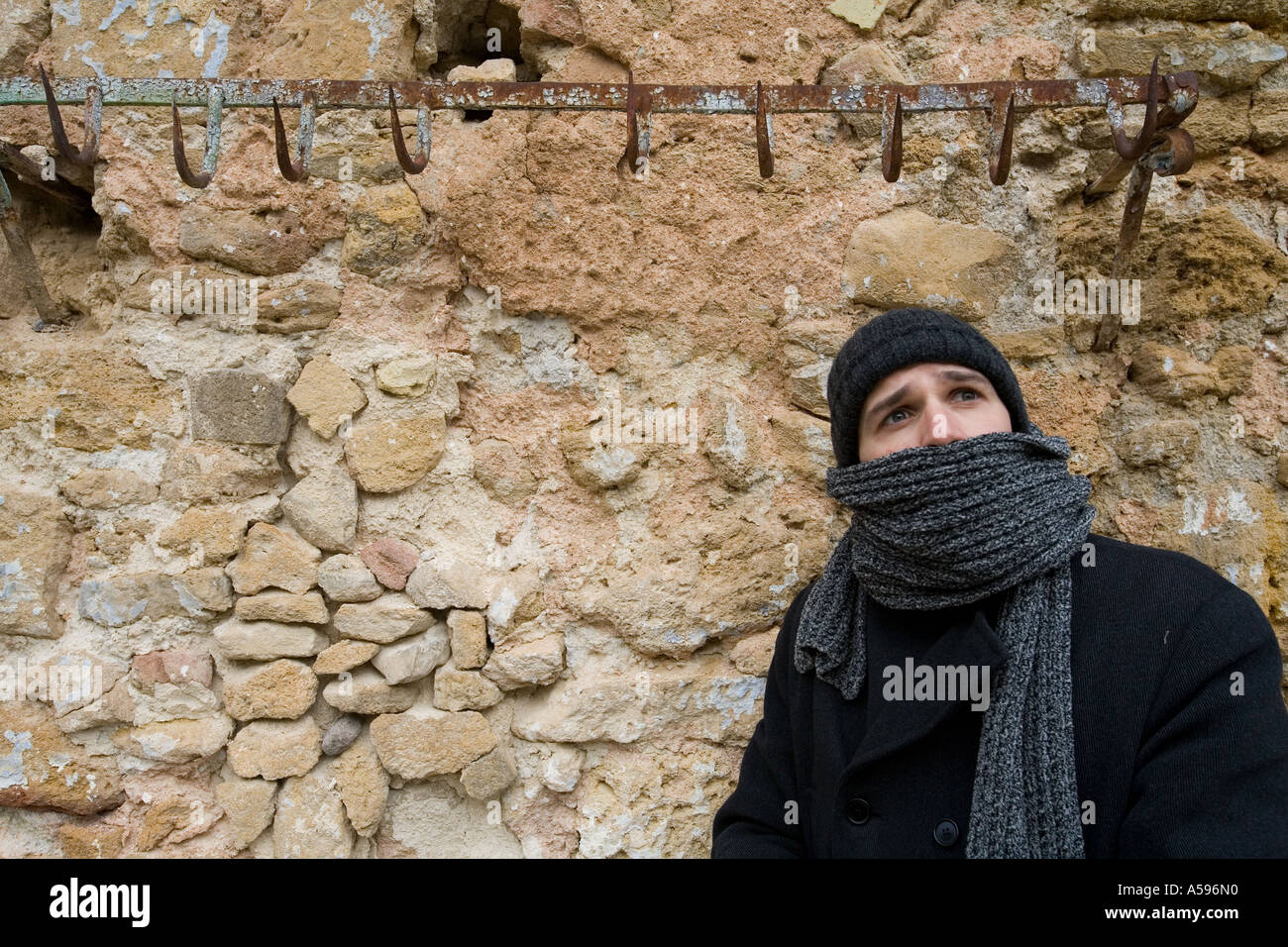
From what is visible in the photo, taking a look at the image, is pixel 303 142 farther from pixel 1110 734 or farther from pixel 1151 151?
pixel 1110 734

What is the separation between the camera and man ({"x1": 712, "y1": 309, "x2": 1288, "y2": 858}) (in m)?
1.17

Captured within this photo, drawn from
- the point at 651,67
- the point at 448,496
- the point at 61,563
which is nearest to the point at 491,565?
the point at 448,496

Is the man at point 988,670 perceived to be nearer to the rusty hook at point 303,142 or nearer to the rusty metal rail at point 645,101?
the rusty metal rail at point 645,101

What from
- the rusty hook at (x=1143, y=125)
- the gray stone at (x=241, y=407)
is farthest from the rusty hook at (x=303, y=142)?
the rusty hook at (x=1143, y=125)

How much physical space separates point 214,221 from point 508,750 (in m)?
1.36

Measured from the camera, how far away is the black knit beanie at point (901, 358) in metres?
1.45

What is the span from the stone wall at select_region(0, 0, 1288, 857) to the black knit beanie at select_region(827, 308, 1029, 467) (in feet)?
0.99

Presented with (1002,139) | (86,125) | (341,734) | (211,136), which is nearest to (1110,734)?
(1002,139)

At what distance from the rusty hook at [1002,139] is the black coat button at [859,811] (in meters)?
1.10

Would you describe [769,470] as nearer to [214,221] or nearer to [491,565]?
[491,565]

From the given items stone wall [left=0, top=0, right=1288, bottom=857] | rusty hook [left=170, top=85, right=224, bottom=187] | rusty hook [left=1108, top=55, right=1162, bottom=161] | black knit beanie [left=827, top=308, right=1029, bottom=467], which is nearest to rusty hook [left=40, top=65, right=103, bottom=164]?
rusty hook [left=170, top=85, right=224, bottom=187]

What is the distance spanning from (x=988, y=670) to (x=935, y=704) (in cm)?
10

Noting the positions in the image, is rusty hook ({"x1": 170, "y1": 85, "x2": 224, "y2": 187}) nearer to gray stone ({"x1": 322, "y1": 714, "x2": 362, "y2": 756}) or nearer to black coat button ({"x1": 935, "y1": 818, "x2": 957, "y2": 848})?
gray stone ({"x1": 322, "y1": 714, "x2": 362, "y2": 756})

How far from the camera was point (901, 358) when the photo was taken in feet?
4.76
